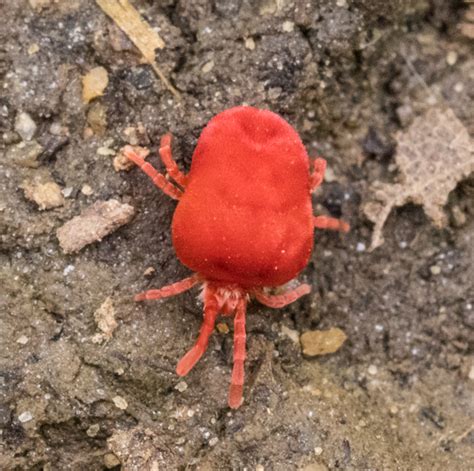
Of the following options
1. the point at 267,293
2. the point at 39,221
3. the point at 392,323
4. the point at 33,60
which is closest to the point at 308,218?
the point at 267,293

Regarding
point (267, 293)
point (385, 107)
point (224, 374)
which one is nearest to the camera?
point (224, 374)

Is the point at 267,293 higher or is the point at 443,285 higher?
the point at 267,293

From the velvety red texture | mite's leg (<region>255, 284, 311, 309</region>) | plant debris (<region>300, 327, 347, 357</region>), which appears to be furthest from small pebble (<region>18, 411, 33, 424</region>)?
plant debris (<region>300, 327, 347, 357</region>)

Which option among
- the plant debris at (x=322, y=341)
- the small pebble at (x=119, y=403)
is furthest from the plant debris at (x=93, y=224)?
the plant debris at (x=322, y=341)

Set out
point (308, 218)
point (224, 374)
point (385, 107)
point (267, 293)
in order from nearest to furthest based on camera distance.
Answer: point (308, 218) → point (224, 374) → point (267, 293) → point (385, 107)

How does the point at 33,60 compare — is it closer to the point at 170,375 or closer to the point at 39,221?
the point at 39,221

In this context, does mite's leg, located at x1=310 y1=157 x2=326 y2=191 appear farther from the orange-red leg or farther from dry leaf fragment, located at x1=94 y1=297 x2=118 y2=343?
dry leaf fragment, located at x1=94 y1=297 x2=118 y2=343

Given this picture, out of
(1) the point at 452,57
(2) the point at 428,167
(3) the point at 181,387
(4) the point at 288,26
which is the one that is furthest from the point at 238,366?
(1) the point at 452,57
